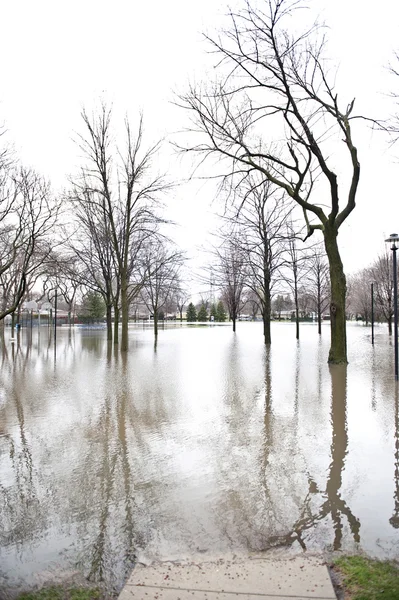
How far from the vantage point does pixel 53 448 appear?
655cm

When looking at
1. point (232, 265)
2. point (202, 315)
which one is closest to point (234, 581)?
point (232, 265)

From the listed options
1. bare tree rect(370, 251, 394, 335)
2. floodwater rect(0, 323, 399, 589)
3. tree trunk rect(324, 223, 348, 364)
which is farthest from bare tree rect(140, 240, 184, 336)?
bare tree rect(370, 251, 394, 335)

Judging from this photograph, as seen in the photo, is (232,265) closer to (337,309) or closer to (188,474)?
(337,309)

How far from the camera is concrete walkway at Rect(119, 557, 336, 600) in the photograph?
2.99 meters

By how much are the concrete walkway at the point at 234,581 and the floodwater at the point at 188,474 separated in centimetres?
24

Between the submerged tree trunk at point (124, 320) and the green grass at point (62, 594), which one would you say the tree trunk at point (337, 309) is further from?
the green grass at point (62, 594)

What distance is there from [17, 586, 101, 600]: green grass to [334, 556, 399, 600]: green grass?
5.45ft

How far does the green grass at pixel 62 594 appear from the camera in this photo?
3080 mm

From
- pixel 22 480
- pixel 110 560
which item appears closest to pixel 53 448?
pixel 22 480

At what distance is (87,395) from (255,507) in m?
6.82

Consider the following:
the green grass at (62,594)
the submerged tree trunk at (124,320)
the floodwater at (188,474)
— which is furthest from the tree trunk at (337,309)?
the green grass at (62,594)

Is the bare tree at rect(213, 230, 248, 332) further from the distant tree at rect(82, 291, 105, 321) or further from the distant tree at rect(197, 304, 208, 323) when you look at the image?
the distant tree at rect(197, 304, 208, 323)

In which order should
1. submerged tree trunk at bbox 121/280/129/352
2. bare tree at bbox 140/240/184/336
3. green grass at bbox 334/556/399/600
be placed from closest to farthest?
green grass at bbox 334/556/399/600, submerged tree trunk at bbox 121/280/129/352, bare tree at bbox 140/240/184/336

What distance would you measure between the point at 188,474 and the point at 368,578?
2.62m
